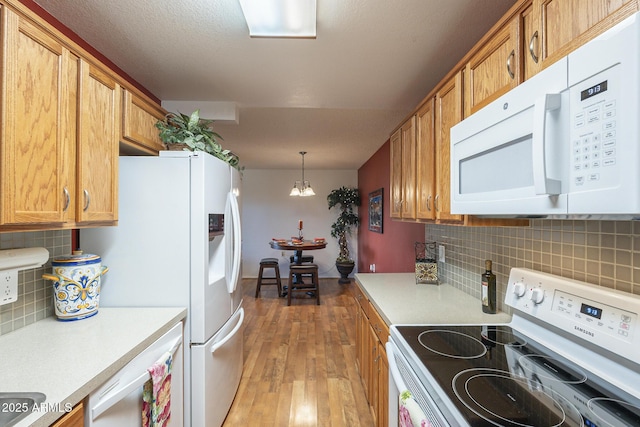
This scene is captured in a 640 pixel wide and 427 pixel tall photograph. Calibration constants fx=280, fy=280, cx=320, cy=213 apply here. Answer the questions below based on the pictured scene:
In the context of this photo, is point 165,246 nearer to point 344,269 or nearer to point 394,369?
point 394,369

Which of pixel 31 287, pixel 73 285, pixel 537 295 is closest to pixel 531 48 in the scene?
pixel 537 295

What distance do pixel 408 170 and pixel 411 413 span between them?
1.58m

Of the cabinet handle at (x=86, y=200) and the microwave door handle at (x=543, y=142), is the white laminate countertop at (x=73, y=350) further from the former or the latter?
the microwave door handle at (x=543, y=142)

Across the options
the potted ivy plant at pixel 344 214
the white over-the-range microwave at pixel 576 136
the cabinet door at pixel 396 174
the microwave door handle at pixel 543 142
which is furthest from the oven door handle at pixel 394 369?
the potted ivy plant at pixel 344 214

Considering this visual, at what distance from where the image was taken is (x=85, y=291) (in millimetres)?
1379

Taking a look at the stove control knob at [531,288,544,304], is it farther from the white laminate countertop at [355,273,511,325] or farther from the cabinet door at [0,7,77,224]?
the cabinet door at [0,7,77,224]

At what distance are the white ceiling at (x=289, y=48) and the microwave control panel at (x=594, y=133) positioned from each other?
96 cm

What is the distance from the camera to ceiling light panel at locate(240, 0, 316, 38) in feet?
4.02

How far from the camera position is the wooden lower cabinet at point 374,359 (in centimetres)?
151

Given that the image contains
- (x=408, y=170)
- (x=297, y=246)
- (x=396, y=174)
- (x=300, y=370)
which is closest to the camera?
(x=408, y=170)

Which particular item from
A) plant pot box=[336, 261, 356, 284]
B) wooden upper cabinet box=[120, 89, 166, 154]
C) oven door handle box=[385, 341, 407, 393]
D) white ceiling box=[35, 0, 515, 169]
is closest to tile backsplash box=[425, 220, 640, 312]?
oven door handle box=[385, 341, 407, 393]

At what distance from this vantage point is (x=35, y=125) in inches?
39.0

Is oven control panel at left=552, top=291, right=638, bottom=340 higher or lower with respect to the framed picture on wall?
lower

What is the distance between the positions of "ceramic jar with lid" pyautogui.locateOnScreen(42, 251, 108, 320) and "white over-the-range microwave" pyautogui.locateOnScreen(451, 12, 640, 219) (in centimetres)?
182
